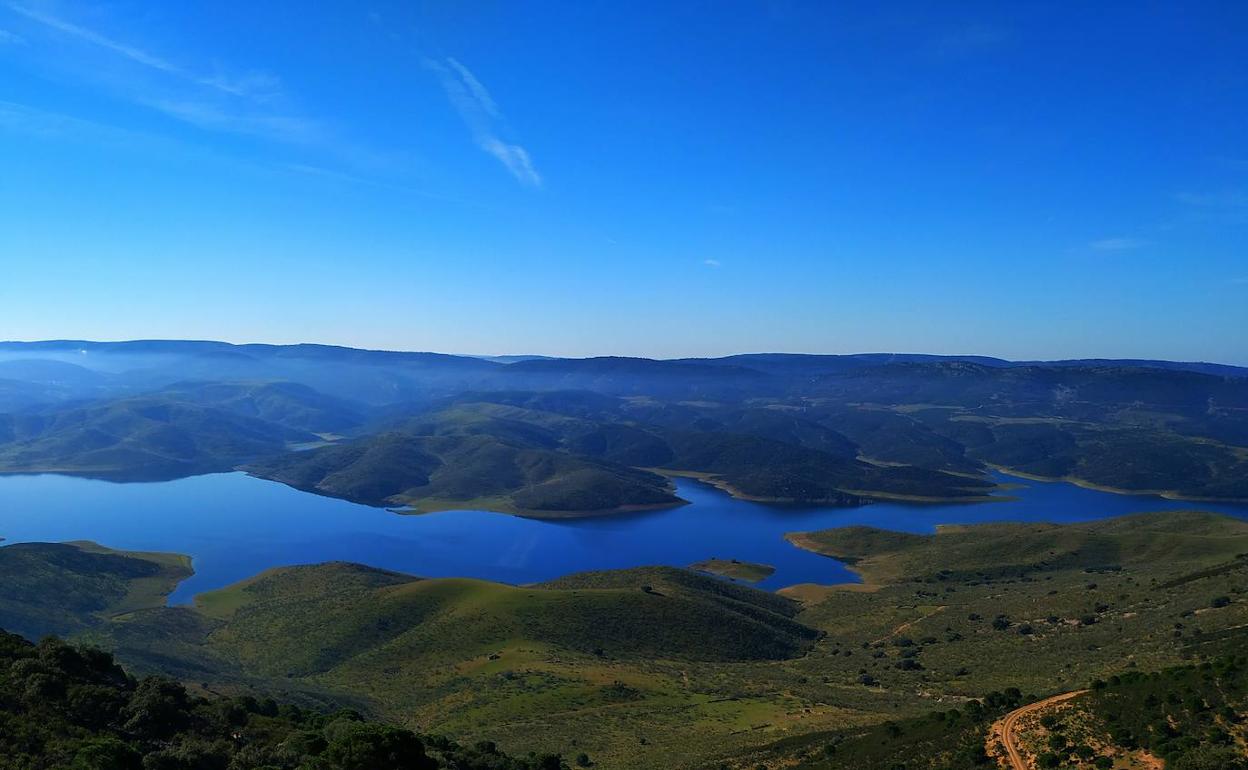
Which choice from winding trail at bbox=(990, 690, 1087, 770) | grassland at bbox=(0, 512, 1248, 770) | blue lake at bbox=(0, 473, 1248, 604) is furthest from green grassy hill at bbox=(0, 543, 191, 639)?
winding trail at bbox=(990, 690, 1087, 770)

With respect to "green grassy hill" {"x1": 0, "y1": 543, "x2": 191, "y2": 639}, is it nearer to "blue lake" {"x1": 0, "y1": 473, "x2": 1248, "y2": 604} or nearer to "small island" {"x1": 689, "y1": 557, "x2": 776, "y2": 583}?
"blue lake" {"x1": 0, "y1": 473, "x2": 1248, "y2": 604}

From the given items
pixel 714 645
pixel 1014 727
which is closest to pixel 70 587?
pixel 714 645

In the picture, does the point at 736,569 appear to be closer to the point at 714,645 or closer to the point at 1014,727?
the point at 714,645

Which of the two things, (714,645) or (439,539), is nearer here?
(714,645)

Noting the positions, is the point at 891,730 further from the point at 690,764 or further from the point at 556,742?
the point at 556,742

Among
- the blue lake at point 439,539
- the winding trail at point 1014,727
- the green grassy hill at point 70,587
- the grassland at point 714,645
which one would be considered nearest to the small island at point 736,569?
the blue lake at point 439,539
